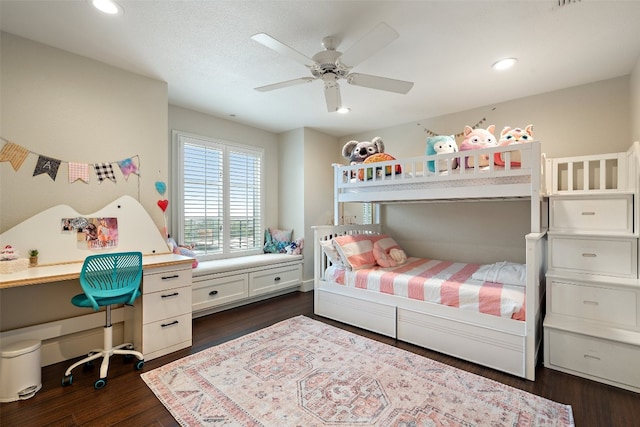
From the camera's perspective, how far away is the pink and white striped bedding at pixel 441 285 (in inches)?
90.7

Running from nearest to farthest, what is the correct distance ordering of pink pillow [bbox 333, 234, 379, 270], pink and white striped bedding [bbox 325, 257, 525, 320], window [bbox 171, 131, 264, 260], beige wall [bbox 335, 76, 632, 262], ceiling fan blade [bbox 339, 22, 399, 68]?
1. ceiling fan blade [bbox 339, 22, 399, 68]
2. pink and white striped bedding [bbox 325, 257, 525, 320]
3. beige wall [bbox 335, 76, 632, 262]
4. pink pillow [bbox 333, 234, 379, 270]
5. window [bbox 171, 131, 264, 260]

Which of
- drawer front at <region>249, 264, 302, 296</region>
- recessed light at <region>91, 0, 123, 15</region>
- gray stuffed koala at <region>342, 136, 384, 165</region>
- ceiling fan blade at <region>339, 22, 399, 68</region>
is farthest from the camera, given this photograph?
drawer front at <region>249, 264, 302, 296</region>

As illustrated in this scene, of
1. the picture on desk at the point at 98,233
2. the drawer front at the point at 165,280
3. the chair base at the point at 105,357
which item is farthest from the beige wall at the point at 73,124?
the chair base at the point at 105,357

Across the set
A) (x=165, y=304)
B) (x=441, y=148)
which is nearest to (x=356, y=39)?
(x=441, y=148)

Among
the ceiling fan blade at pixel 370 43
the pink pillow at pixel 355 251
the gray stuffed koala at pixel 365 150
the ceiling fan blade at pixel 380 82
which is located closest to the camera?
the ceiling fan blade at pixel 370 43

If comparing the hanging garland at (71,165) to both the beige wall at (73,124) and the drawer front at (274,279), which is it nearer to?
the beige wall at (73,124)

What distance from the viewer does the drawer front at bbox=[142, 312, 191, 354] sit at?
7.83ft

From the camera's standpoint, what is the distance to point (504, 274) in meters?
2.70

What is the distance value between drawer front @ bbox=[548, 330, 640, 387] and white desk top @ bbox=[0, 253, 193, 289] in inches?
122

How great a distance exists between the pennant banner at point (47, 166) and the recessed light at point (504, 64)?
151 inches

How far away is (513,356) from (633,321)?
843 mm

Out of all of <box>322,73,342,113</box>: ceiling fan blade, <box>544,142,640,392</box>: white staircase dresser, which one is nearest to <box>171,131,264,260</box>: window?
<box>322,73,342,113</box>: ceiling fan blade

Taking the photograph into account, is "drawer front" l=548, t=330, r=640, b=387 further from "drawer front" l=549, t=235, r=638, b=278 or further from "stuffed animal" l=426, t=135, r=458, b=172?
"stuffed animal" l=426, t=135, r=458, b=172

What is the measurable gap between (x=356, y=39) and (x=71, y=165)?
8.41 feet
